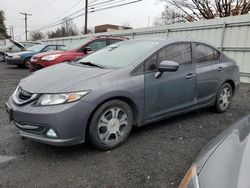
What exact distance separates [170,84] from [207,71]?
1005 mm

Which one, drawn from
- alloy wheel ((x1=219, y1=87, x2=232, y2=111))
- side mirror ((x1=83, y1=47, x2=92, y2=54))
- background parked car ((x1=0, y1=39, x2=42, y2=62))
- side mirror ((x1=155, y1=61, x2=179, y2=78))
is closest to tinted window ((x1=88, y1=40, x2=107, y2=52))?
side mirror ((x1=83, y1=47, x2=92, y2=54))

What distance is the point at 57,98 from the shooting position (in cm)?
252

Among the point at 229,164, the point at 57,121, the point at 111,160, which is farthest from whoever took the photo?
the point at 111,160

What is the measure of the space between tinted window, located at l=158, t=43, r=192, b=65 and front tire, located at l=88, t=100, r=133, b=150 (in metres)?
1.00

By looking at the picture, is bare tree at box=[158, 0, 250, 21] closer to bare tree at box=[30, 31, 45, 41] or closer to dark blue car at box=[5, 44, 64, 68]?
dark blue car at box=[5, 44, 64, 68]

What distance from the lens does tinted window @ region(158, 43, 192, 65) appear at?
342 cm

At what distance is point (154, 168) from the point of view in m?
2.57

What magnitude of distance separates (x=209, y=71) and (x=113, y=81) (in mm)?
2063

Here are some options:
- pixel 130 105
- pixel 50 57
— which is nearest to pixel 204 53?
pixel 130 105

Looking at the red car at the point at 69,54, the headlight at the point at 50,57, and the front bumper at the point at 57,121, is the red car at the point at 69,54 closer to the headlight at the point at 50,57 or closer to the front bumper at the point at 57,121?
the headlight at the point at 50,57

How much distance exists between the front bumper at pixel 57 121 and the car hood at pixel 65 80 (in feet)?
0.68

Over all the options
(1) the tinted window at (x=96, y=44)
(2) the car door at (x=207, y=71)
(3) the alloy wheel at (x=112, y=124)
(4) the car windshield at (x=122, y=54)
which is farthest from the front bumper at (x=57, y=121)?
(1) the tinted window at (x=96, y=44)

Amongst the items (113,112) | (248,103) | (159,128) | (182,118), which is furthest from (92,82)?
(248,103)

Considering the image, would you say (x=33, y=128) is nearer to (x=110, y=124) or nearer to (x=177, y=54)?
(x=110, y=124)
